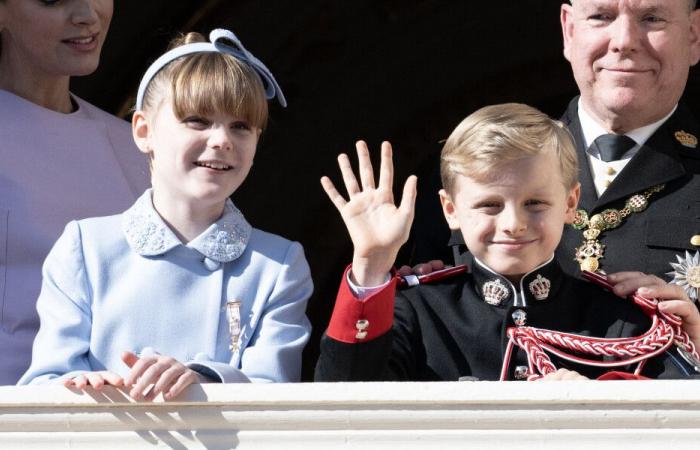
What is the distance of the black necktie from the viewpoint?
12.1 ft

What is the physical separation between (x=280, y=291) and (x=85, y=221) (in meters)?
0.40

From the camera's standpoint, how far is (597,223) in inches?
141

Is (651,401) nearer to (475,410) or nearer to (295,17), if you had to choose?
(475,410)

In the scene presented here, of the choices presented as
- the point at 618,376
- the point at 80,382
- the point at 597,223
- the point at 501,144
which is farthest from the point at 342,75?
the point at 80,382

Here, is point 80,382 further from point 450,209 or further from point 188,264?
point 450,209

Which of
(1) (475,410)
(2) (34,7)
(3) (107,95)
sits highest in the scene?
(2) (34,7)

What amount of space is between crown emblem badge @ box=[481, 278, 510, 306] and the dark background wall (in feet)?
5.89

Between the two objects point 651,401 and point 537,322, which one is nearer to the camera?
point 651,401

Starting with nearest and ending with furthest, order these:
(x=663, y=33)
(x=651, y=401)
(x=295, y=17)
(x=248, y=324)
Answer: (x=651, y=401) → (x=248, y=324) → (x=663, y=33) → (x=295, y=17)

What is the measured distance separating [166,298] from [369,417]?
548 millimetres

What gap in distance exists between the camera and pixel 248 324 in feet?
10.4

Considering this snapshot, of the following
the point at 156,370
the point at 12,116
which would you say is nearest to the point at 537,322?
the point at 156,370

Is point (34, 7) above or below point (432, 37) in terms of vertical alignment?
above

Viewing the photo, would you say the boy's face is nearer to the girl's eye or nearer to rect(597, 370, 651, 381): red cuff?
rect(597, 370, 651, 381): red cuff
